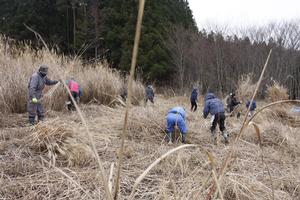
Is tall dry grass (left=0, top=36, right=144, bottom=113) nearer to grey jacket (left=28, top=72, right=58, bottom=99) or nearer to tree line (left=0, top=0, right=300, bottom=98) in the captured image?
grey jacket (left=28, top=72, right=58, bottom=99)

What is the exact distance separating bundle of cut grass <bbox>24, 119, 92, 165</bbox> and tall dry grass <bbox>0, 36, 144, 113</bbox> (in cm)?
118

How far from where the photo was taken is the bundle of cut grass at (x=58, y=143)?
388 centimetres

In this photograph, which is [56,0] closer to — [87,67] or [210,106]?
[87,67]

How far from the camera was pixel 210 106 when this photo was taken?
6625 millimetres

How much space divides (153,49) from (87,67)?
462 inches

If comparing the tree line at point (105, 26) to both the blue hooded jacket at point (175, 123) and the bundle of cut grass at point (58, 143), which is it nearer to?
the blue hooded jacket at point (175, 123)

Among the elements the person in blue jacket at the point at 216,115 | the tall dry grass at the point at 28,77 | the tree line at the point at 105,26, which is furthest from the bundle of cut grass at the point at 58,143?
the tree line at the point at 105,26

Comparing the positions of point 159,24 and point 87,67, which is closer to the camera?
point 87,67

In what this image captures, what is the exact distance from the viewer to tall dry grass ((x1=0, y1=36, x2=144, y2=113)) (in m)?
7.06

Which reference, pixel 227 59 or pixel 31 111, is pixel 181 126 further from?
pixel 227 59

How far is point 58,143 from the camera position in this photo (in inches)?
167

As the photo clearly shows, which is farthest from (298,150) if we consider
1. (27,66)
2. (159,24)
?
(159,24)

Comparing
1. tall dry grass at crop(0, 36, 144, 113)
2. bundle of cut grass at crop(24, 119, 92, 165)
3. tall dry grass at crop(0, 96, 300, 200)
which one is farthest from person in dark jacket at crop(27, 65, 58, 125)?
bundle of cut grass at crop(24, 119, 92, 165)

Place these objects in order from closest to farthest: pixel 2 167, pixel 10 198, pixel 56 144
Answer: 1. pixel 10 198
2. pixel 2 167
3. pixel 56 144
